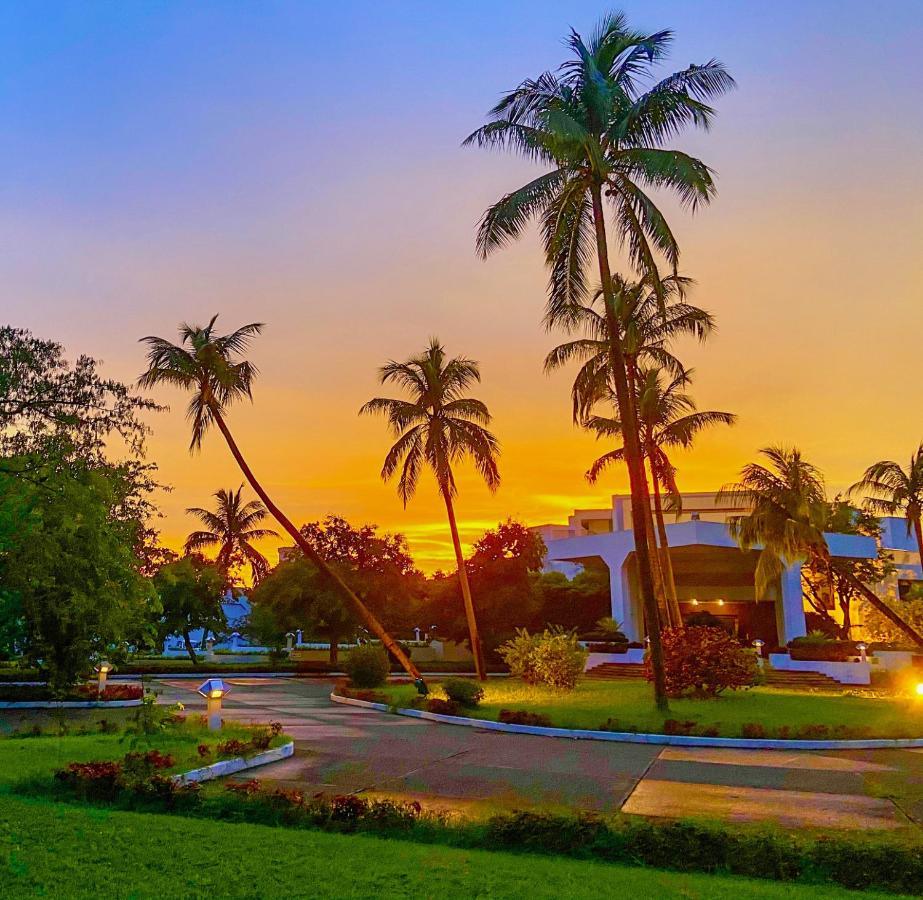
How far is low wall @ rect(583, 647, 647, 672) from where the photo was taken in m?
30.4

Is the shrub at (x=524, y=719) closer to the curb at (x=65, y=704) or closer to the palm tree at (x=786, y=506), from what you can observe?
the curb at (x=65, y=704)

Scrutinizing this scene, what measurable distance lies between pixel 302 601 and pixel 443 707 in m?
16.7

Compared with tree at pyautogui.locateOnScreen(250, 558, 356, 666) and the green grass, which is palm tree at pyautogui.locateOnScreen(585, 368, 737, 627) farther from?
the green grass

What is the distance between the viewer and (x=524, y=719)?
16.4m

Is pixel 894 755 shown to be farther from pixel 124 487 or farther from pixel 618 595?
pixel 618 595

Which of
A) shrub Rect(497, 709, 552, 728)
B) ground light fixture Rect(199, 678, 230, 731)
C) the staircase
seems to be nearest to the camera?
ground light fixture Rect(199, 678, 230, 731)

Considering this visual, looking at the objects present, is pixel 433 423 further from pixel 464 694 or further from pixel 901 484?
pixel 901 484

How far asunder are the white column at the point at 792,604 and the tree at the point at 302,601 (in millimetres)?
17072

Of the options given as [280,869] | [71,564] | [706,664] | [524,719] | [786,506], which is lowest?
[524,719]

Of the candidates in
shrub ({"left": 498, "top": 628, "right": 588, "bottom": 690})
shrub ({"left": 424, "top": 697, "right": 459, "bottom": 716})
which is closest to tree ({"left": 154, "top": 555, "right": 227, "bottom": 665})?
shrub ({"left": 498, "top": 628, "right": 588, "bottom": 690})

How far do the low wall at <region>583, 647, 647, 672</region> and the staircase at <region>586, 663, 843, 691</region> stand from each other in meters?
0.18

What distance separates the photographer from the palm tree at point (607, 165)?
16.5 m

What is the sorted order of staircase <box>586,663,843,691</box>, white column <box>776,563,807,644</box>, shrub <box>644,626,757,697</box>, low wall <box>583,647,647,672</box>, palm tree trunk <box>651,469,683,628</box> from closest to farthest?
shrub <box>644,626,757,697</box>, palm tree trunk <box>651,469,683,628</box>, staircase <box>586,663,843,691</box>, low wall <box>583,647,647,672</box>, white column <box>776,563,807,644</box>

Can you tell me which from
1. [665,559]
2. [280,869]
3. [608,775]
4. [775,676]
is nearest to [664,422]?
[665,559]
